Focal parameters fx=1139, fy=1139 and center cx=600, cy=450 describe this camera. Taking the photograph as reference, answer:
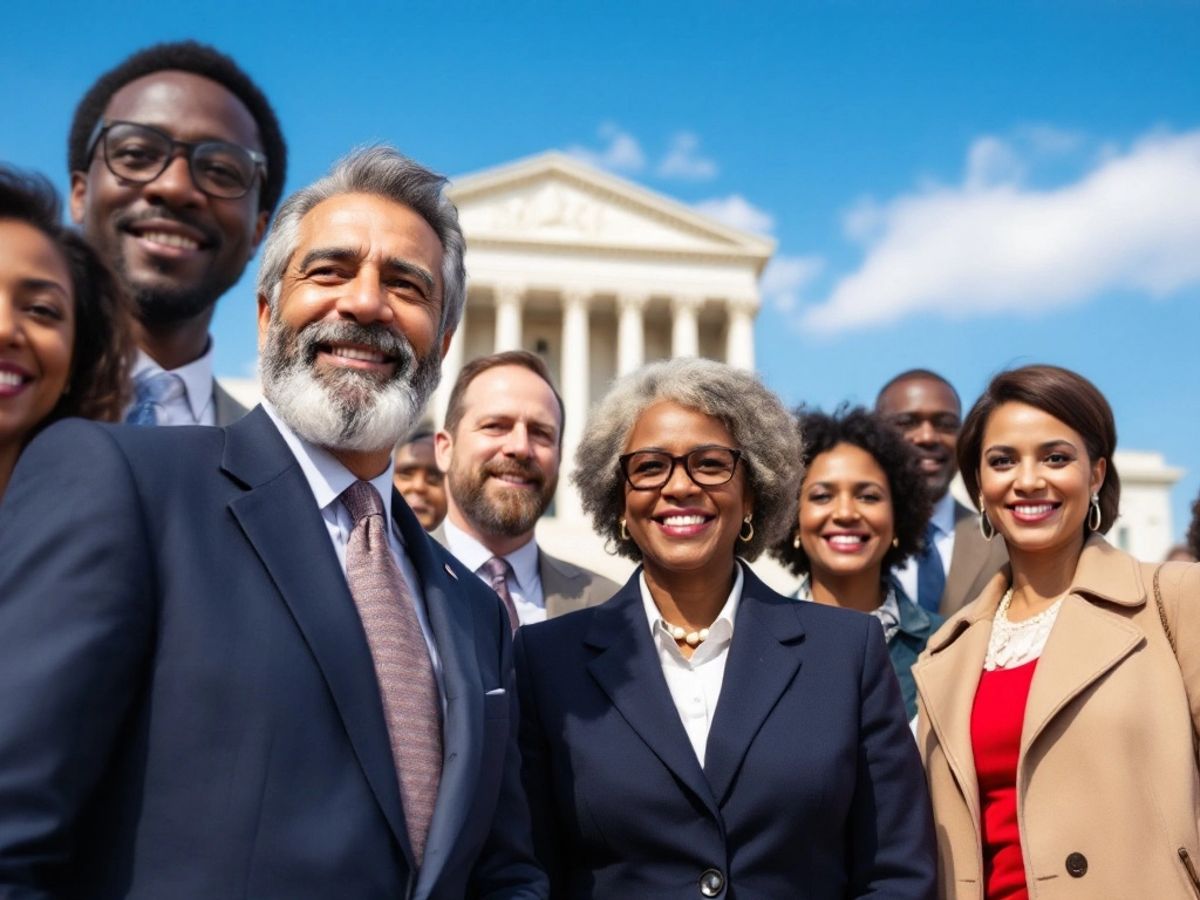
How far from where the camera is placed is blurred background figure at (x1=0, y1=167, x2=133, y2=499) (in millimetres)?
3670

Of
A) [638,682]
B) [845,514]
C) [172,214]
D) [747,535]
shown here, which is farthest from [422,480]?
[638,682]

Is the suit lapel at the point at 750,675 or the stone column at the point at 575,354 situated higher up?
the stone column at the point at 575,354

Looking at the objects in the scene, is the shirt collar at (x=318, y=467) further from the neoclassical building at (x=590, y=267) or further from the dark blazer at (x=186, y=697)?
the neoclassical building at (x=590, y=267)

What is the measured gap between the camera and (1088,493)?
17.5ft

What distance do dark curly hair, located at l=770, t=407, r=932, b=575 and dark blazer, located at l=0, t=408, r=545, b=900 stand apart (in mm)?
4301

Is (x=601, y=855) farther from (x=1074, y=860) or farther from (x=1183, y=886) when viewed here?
(x=1183, y=886)

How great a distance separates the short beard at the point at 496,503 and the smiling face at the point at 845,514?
5.49 ft

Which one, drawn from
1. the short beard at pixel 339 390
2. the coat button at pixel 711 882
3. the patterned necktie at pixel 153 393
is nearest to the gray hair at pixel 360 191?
the short beard at pixel 339 390

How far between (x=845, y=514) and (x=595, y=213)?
54523mm

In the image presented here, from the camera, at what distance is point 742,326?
194 ft

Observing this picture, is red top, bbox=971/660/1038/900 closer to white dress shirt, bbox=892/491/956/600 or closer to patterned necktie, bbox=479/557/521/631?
patterned necktie, bbox=479/557/521/631

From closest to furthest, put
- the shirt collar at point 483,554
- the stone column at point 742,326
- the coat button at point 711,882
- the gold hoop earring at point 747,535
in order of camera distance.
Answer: the coat button at point 711,882
the gold hoop earring at point 747,535
the shirt collar at point 483,554
the stone column at point 742,326

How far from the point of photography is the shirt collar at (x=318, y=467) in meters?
3.34

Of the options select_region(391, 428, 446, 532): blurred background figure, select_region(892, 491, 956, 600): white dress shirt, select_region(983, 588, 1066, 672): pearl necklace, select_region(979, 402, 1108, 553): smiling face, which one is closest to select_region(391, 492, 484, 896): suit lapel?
select_region(983, 588, 1066, 672): pearl necklace
